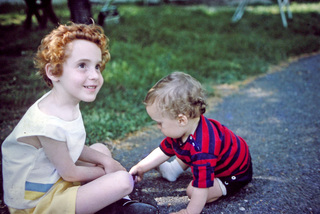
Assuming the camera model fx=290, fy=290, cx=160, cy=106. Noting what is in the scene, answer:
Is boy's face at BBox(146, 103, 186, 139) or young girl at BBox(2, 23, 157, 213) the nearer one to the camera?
young girl at BBox(2, 23, 157, 213)

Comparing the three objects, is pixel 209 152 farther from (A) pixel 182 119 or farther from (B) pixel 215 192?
(B) pixel 215 192

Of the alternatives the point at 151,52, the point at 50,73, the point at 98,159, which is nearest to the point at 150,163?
the point at 98,159

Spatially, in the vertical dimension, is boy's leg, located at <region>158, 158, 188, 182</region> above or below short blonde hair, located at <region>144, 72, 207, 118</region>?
below

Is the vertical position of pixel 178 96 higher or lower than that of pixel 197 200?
higher

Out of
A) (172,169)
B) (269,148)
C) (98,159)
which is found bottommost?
(269,148)

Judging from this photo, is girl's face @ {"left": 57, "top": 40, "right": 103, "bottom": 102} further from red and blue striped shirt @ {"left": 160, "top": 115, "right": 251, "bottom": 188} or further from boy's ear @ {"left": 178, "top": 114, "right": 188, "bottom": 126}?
red and blue striped shirt @ {"left": 160, "top": 115, "right": 251, "bottom": 188}

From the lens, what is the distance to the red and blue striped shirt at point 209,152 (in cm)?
171

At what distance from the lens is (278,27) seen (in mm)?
7094

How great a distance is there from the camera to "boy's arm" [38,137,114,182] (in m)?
1.55

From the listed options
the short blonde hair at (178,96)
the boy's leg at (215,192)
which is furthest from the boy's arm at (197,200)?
the short blonde hair at (178,96)

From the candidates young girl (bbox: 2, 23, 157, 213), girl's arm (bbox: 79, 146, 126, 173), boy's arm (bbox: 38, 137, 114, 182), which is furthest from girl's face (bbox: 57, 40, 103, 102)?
girl's arm (bbox: 79, 146, 126, 173)

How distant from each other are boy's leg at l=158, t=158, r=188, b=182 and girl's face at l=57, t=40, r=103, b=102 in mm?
853

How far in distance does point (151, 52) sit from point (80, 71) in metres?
3.63

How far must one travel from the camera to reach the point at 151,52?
5160mm
